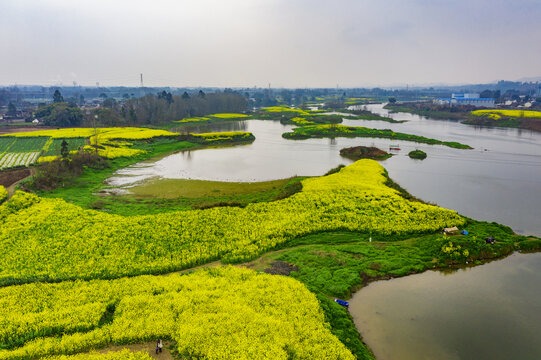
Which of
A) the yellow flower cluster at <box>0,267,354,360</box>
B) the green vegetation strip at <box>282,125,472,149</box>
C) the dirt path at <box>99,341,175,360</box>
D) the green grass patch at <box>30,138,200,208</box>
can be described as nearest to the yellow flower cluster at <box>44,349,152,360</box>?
the yellow flower cluster at <box>0,267,354,360</box>

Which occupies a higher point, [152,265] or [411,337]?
[152,265]

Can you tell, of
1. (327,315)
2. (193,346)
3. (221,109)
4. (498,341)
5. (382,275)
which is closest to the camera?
(193,346)

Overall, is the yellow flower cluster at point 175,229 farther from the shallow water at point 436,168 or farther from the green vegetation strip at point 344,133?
the green vegetation strip at point 344,133

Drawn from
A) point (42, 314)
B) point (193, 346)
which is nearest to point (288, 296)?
point (193, 346)

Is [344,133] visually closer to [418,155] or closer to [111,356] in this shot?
[418,155]

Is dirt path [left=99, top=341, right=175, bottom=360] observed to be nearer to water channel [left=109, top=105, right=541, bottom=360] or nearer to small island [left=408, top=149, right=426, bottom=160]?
water channel [left=109, top=105, right=541, bottom=360]

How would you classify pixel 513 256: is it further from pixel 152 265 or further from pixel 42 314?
pixel 42 314

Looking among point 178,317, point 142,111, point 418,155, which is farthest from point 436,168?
point 142,111
